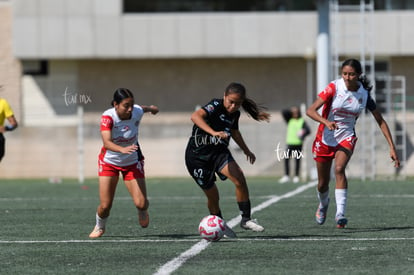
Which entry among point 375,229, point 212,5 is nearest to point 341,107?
point 375,229

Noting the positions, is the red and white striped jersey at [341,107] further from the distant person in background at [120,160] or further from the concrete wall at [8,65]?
the concrete wall at [8,65]

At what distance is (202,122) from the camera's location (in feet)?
36.1

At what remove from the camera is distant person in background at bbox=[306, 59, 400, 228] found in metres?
12.2

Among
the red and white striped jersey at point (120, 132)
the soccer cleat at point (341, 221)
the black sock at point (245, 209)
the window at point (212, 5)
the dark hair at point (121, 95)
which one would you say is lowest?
the soccer cleat at point (341, 221)

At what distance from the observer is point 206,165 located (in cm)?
1138

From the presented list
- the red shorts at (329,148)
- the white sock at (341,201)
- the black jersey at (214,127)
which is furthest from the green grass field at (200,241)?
the black jersey at (214,127)

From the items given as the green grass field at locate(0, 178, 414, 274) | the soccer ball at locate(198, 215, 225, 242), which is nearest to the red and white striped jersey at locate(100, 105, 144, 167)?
the green grass field at locate(0, 178, 414, 274)

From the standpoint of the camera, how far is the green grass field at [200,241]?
8742 millimetres

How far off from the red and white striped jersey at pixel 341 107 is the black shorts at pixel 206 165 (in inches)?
63.5

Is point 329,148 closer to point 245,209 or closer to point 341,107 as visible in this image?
point 341,107

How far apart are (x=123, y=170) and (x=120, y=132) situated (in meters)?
0.49

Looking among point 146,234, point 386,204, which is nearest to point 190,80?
point 386,204

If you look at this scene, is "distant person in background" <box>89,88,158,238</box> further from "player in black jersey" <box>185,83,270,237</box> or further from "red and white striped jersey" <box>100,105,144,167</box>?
"player in black jersey" <box>185,83,270,237</box>

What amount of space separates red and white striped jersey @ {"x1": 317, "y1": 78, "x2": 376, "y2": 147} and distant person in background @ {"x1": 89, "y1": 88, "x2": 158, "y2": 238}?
206cm
